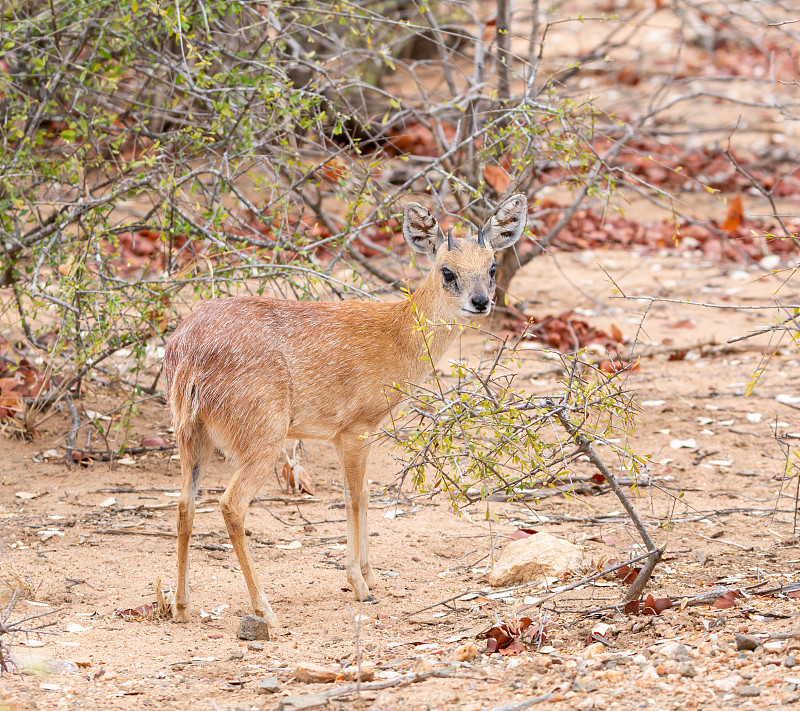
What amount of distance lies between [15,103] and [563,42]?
14.1 m

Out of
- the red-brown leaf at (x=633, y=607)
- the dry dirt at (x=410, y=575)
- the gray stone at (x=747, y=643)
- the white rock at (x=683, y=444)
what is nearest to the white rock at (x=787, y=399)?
the dry dirt at (x=410, y=575)

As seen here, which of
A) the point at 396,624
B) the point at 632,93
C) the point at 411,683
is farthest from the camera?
the point at 632,93

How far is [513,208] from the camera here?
5.73m

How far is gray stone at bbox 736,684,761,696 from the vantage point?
3.38 meters

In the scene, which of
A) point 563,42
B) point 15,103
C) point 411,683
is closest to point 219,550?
point 411,683

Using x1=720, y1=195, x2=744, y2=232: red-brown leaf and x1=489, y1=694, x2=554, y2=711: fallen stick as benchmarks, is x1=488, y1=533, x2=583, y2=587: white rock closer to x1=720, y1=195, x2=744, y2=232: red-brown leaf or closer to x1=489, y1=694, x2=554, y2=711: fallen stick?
x1=489, y1=694, x2=554, y2=711: fallen stick

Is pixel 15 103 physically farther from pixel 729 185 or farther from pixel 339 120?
pixel 729 185

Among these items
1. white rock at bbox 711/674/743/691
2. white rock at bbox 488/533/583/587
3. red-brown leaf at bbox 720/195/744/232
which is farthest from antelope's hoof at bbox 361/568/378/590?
red-brown leaf at bbox 720/195/744/232

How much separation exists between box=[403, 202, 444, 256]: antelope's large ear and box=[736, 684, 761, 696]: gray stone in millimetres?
3071

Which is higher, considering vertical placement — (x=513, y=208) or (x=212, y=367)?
(x=513, y=208)

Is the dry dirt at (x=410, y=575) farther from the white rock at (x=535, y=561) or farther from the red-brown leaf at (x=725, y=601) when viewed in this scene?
the white rock at (x=535, y=561)

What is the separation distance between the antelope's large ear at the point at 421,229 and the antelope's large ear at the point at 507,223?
0.29 metres

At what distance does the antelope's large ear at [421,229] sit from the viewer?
561cm

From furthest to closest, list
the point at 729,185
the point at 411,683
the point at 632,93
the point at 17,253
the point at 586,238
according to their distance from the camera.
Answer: the point at 632,93 → the point at 729,185 → the point at 586,238 → the point at 17,253 → the point at 411,683
